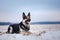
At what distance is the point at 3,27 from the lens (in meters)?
1.47

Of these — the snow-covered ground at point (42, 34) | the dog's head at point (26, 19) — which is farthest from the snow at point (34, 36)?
the dog's head at point (26, 19)

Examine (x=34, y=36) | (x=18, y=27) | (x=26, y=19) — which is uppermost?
(x=26, y=19)

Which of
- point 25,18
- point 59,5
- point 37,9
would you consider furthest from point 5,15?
point 59,5

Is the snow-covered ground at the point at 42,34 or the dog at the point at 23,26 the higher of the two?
the dog at the point at 23,26

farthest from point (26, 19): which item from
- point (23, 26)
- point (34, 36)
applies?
point (34, 36)

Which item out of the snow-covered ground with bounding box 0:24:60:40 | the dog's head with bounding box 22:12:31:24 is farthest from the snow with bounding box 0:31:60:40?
the dog's head with bounding box 22:12:31:24

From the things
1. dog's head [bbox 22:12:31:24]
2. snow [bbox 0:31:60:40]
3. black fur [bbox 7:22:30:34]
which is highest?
dog's head [bbox 22:12:31:24]

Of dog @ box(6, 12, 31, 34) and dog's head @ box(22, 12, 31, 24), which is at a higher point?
dog's head @ box(22, 12, 31, 24)

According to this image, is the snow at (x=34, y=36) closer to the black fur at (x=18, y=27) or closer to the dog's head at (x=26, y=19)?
the black fur at (x=18, y=27)

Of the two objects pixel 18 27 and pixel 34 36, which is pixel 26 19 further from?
pixel 34 36

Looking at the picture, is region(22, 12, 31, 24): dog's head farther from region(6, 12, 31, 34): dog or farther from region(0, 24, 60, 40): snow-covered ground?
region(0, 24, 60, 40): snow-covered ground

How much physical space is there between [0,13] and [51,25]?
2.45 feet

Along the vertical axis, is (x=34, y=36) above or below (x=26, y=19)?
below

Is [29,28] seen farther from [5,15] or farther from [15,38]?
[5,15]
